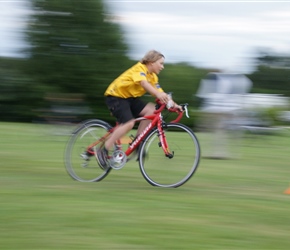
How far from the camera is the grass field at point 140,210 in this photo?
6352mm

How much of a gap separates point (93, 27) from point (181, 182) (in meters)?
20.7

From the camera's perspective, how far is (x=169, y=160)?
9.69 metres

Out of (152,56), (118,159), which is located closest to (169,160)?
(118,159)

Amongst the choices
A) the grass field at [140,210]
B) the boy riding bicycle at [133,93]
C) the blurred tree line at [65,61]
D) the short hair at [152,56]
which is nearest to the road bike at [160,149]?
the boy riding bicycle at [133,93]

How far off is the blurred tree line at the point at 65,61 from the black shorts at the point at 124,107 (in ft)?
63.2

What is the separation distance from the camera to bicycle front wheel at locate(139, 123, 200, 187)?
952 centimetres

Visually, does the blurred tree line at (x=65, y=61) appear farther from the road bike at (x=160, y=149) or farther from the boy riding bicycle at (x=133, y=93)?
the boy riding bicycle at (x=133, y=93)

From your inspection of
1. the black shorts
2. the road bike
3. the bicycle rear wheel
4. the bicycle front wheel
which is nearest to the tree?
the bicycle rear wheel

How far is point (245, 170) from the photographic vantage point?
40.2 ft

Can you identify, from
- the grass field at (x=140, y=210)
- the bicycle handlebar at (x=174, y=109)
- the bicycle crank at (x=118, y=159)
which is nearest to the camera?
the grass field at (x=140, y=210)

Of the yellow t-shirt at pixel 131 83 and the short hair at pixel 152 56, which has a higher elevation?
the short hair at pixel 152 56

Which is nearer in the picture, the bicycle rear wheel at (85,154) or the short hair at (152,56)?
the short hair at (152,56)

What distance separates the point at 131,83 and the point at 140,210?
7.15 feet

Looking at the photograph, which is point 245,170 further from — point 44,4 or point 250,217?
point 44,4
